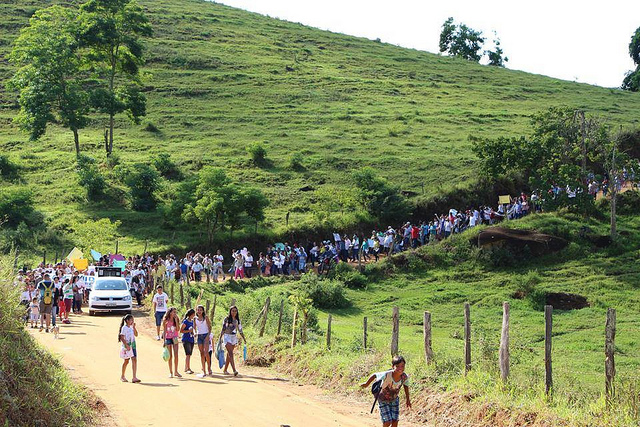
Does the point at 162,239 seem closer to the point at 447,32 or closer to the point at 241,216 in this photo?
the point at 241,216

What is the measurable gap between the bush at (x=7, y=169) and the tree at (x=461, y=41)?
263 ft

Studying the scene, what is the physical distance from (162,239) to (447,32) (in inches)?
3474

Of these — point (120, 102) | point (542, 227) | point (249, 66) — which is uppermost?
point (249, 66)

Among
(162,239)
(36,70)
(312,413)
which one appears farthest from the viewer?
(36,70)

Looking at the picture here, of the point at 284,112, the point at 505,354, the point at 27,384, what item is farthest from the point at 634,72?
the point at 27,384

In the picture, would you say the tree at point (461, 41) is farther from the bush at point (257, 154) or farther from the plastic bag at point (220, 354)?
the plastic bag at point (220, 354)

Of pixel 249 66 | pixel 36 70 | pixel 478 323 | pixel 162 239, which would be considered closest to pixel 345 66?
pixel 249 66

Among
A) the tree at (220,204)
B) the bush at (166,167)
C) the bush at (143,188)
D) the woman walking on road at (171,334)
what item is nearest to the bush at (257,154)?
the bush at (166,167)

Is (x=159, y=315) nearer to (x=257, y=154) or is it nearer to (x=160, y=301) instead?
(x=160, y=301)

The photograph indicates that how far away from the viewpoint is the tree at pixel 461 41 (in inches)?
4734

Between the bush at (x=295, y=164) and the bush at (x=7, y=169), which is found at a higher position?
the bush at (x=295, y=164)

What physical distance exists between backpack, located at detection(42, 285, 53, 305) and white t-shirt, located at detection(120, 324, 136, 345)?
7.32 meters

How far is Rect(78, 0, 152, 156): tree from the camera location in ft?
190

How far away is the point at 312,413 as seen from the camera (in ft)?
49.7
